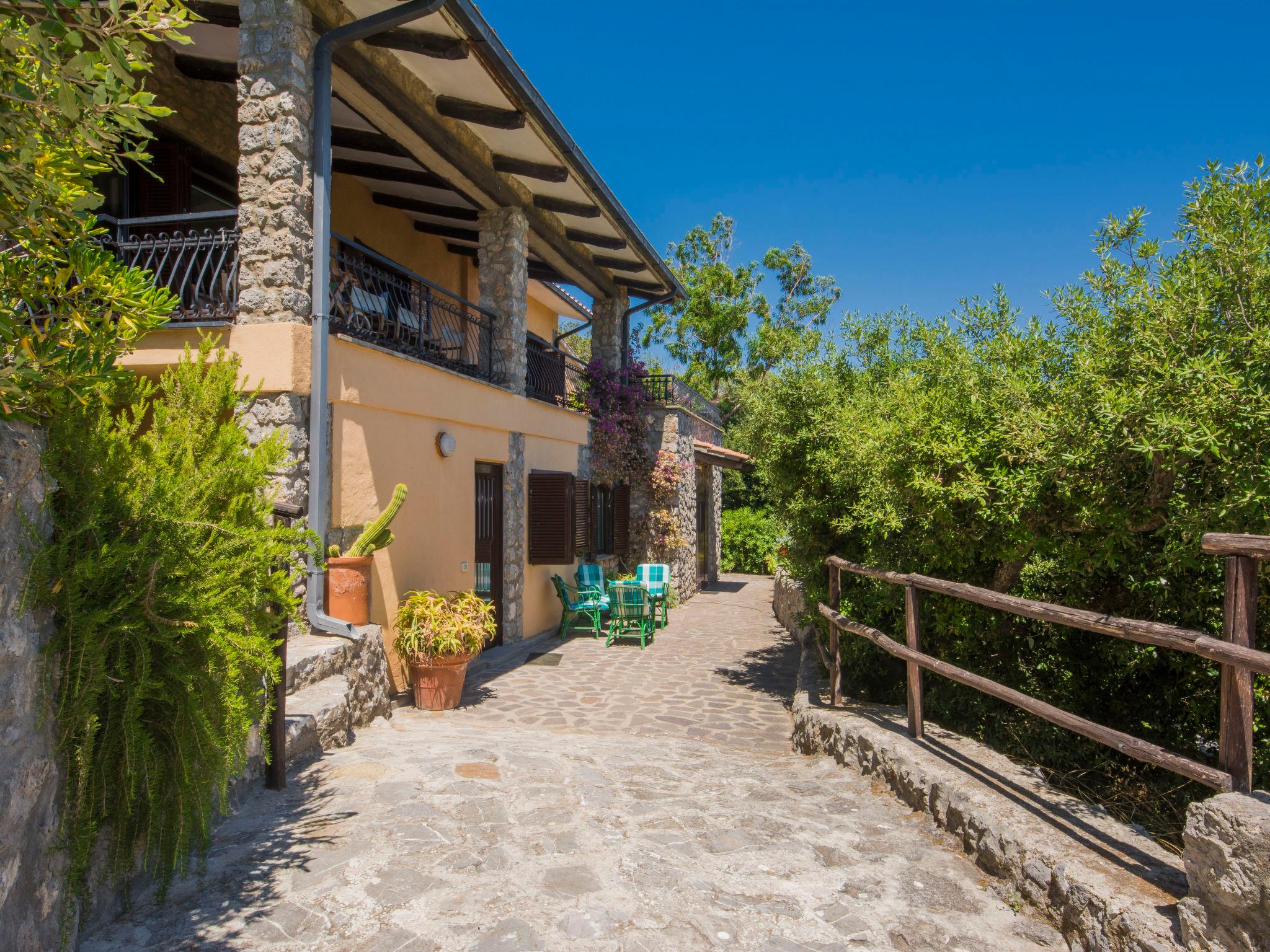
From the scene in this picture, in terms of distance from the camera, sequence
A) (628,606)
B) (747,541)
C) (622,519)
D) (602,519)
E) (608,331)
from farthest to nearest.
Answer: (747,541), (622,519), (608,331), (602,519), (628,606)

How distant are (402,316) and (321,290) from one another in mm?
4148

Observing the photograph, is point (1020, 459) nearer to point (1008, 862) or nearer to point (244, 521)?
point (1008, 862)

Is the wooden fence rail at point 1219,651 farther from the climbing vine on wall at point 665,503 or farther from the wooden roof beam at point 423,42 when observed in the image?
the climbing vine on wall at point 665,503

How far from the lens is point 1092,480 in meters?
3.91

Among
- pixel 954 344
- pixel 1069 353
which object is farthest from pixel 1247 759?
pixel 954 344

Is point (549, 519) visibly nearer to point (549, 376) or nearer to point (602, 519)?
point (549, 376)

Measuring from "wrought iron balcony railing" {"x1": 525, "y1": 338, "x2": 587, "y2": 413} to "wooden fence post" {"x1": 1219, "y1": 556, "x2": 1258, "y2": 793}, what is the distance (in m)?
8.26

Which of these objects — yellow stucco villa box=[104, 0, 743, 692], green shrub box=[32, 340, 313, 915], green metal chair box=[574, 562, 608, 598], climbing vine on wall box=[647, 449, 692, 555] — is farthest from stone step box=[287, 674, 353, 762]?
climbing vine on wall box=[647, 449, 692, 555]

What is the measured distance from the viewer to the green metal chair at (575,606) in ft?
34.4

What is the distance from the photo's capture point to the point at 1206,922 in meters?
2.29

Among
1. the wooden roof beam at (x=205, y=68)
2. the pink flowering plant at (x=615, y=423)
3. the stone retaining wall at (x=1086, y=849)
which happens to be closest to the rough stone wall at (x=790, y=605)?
the pink flowering plant at (x=615, y=423)

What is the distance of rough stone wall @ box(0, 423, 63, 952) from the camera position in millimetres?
1988

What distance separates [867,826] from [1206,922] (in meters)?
1.71

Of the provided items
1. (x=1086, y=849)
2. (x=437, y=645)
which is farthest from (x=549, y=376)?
(x=1086, y=849)
